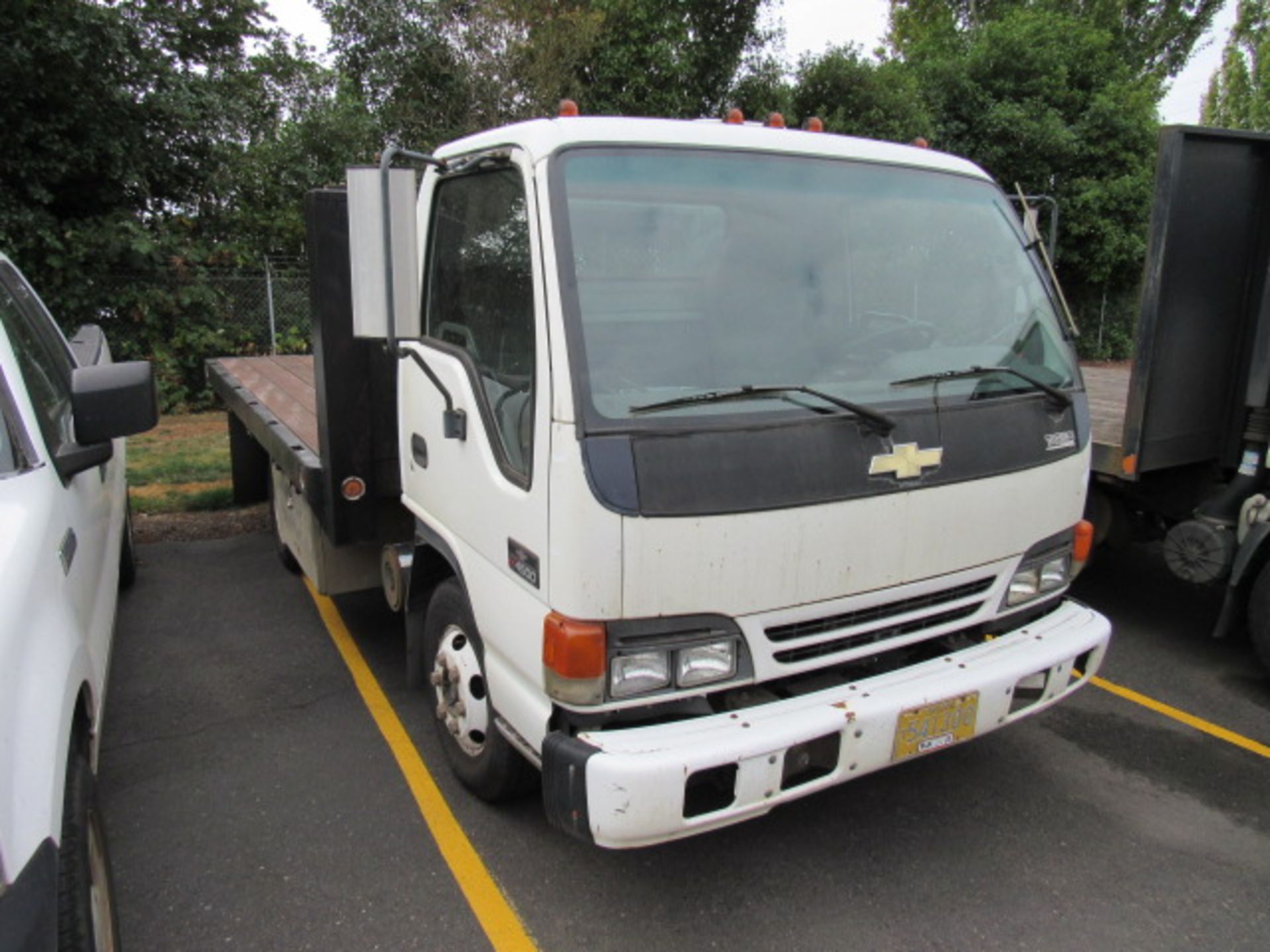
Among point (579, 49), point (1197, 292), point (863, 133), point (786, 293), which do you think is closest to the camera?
point (786, 293)

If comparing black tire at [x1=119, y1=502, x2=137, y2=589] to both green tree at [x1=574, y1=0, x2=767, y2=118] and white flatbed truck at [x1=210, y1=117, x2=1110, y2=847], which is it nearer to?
white flatbed truck at [x1=210, y1=117, x2=1110, y2=847]

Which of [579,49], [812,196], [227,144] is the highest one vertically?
[579,49]

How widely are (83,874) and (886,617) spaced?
85.6 inches

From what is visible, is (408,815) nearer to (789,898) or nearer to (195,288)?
(789,898)

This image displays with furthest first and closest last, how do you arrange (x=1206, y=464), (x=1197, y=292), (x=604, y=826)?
(x=1206, y=464) → (x=1197, y=292) → (x=604, y=826)

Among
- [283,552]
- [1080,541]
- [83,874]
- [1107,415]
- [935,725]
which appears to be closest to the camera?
[83,874]

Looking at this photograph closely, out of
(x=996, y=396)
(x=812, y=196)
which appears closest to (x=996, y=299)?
(x=996, y=396)

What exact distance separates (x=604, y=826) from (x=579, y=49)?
44.6 feet

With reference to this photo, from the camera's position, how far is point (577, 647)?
2318 mm

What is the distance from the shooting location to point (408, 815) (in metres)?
3.23

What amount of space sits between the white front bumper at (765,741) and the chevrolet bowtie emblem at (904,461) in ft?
2.01

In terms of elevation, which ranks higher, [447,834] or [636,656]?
[636,656]

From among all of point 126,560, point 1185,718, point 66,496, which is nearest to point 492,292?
point 66,496

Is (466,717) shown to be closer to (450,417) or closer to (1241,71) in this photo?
(450,417)
